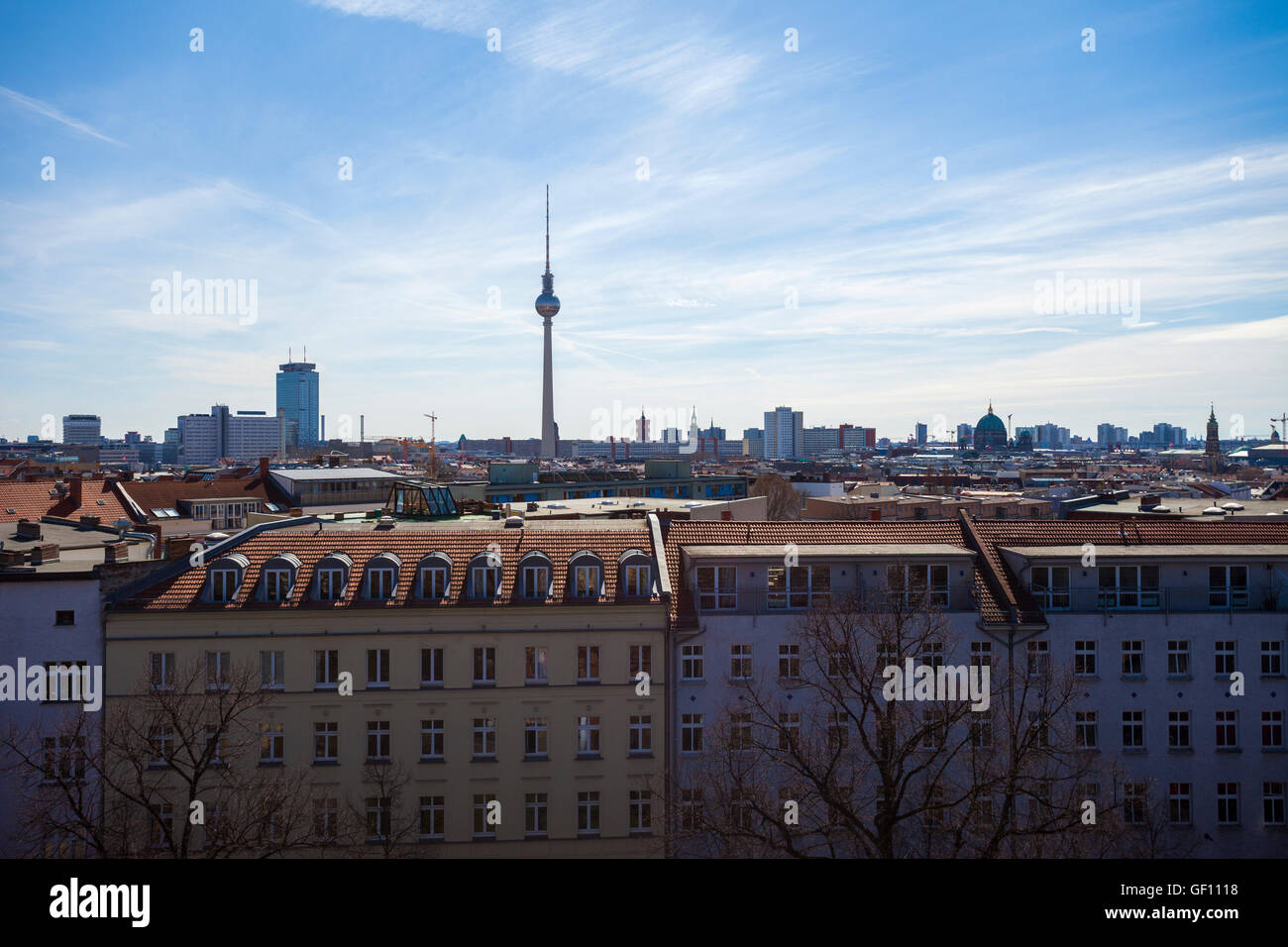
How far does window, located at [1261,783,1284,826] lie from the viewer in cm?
2214

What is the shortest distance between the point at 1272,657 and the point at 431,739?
68.0ft

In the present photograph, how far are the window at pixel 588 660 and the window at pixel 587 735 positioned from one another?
102cm

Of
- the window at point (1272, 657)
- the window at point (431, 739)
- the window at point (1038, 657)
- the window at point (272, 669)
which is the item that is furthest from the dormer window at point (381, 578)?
the window at point (1272, 657)

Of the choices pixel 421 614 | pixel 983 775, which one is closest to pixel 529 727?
pixel 421 614

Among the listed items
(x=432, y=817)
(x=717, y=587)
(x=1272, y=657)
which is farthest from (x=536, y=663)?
(x=1272, y=657)

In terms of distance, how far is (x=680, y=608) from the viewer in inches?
890

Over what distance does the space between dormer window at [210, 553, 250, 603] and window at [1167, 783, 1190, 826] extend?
23.1m

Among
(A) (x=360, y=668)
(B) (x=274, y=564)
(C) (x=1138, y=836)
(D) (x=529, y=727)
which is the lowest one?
(C) (x=1138, y=836)

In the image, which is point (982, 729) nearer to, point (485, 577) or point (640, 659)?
point (640, 659)

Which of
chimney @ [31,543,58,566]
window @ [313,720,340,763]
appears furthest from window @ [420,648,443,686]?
chimney @ [31,543,58,566]

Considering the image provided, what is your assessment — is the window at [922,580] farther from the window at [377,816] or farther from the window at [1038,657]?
the window at [377,816]
